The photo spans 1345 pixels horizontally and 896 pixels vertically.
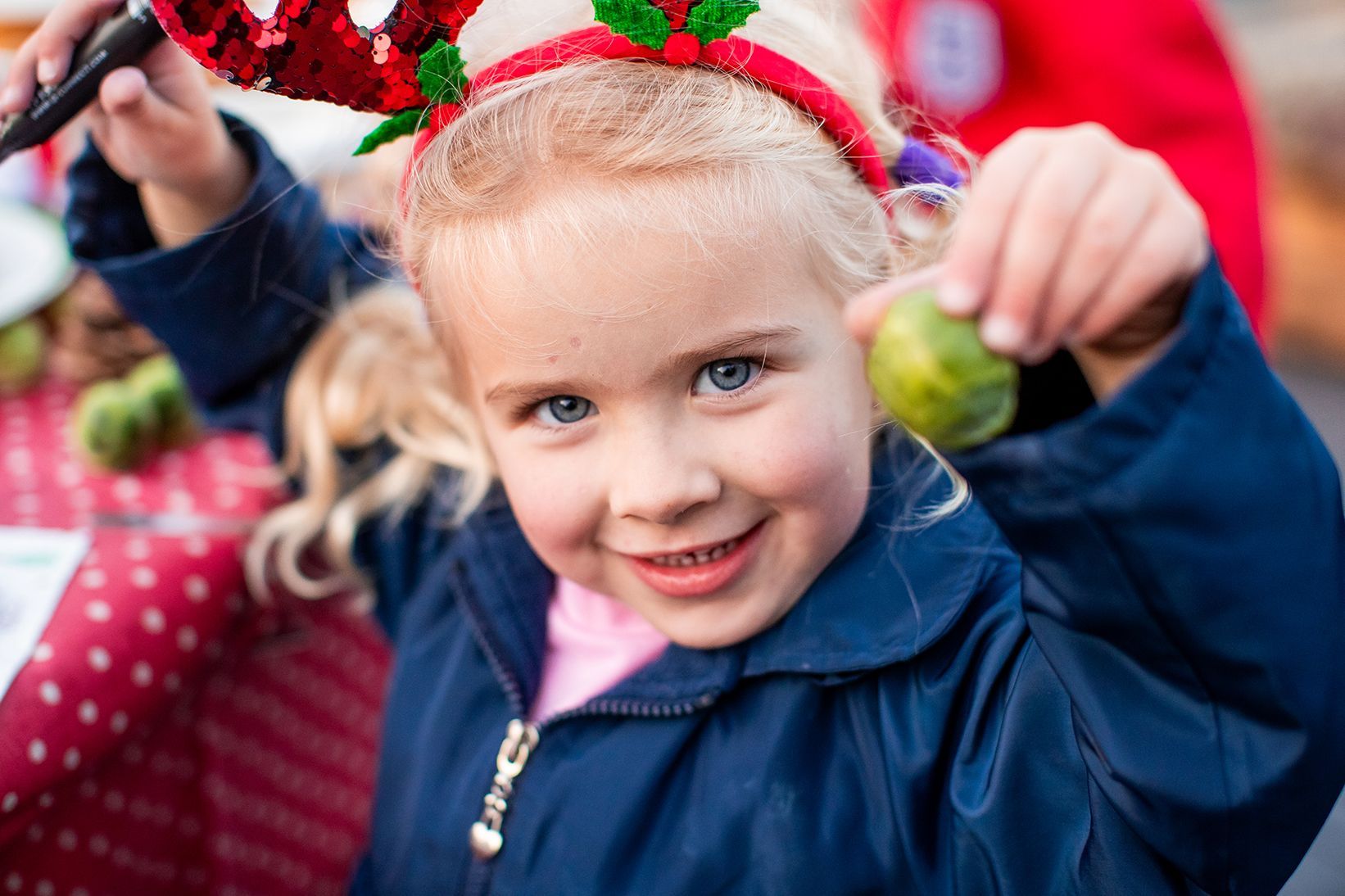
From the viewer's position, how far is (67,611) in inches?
48.6

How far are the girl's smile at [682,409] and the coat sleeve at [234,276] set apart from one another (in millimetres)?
435

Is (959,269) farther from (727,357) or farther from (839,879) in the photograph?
(839,879)

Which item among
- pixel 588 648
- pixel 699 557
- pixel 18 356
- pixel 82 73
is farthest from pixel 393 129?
pixel 18 356

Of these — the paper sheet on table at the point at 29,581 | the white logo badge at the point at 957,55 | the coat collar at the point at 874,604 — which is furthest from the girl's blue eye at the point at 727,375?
the white logo badge at the point at 957,55

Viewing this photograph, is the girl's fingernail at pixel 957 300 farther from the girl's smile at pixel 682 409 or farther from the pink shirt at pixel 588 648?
the pink shirt at pixel 588 648

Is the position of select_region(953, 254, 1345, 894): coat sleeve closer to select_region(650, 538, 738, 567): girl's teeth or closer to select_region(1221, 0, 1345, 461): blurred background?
select_region(650, 538, 738, 567): girl's teeth

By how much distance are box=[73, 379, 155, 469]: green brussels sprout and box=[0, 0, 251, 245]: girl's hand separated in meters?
0.27

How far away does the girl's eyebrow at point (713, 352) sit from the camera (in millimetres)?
948

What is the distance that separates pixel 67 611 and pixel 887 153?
1.05m

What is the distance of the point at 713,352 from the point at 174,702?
2.88ft

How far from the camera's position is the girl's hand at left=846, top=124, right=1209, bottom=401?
0.59 meters

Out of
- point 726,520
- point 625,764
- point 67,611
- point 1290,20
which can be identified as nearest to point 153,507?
point 67,611

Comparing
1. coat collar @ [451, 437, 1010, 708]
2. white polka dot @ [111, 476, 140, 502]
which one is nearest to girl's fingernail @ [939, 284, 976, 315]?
coat collar @ [451, 437, 1010, 708]

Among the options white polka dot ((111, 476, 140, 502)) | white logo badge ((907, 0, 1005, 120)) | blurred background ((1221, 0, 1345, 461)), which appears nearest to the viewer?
white polka dot ((111, 476, 140, 502))
